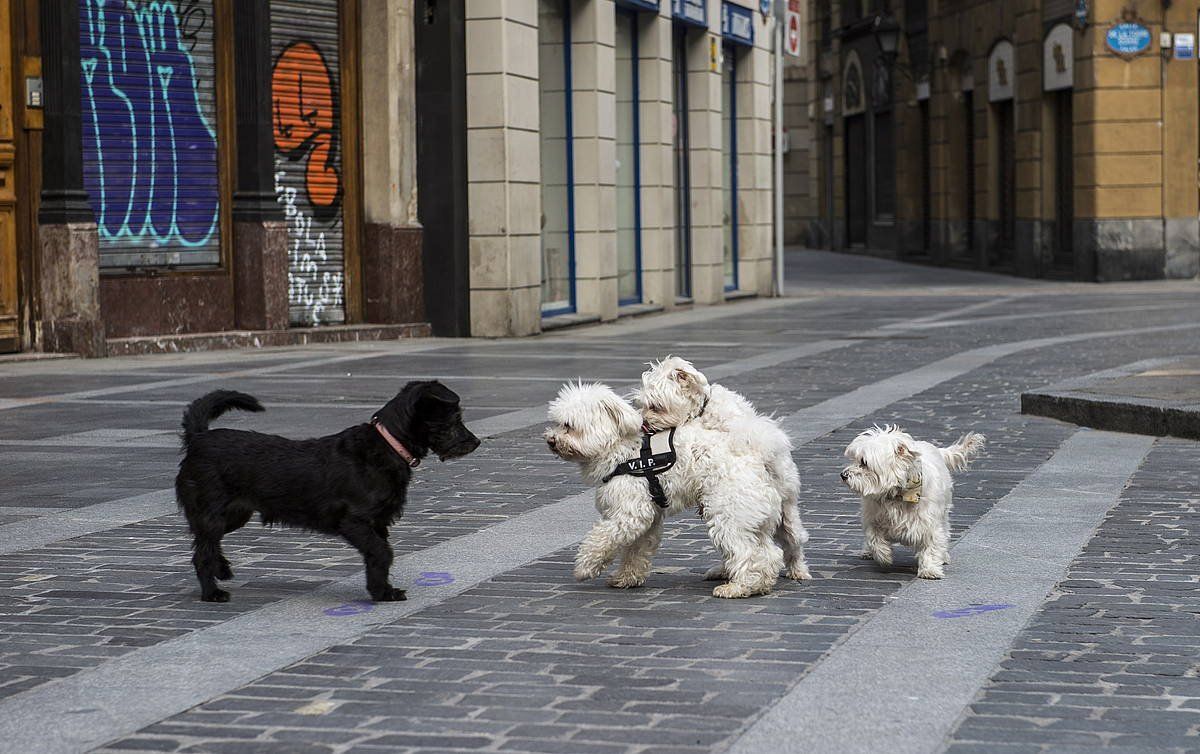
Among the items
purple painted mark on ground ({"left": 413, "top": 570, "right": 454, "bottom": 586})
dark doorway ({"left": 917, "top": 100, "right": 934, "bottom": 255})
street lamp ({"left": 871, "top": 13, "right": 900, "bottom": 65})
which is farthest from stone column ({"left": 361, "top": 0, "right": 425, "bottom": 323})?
dark doorway ({"left": 917, "top": 100, "right": 934, "bottom": 255})

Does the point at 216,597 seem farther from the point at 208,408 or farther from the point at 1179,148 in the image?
the point at 1179,148

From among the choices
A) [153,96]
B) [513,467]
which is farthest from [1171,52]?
[513,467]

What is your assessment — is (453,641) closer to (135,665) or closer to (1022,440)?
(135,665)

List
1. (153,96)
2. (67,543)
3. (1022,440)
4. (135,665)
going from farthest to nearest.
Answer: (153,96), (1022,440), (67,543), (135,665)

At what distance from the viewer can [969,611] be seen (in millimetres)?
5961

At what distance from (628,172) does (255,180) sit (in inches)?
310

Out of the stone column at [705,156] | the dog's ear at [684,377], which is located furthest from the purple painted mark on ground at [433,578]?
the stone column at [705,156]

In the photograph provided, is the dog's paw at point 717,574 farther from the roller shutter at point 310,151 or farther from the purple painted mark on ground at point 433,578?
the roller shutter at point 310,151

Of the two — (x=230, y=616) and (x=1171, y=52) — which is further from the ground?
(x=1171, y=52)

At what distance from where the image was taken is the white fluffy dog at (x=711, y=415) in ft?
20.5

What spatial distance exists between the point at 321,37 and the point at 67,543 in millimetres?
12336

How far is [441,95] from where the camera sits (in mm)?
19719

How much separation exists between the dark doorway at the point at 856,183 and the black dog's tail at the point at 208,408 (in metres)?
40.4

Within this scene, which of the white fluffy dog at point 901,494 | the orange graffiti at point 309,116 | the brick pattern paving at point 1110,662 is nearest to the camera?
the brick pattern paving at point 1110,662
